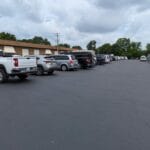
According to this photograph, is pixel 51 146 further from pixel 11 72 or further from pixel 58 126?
pixel 11 72

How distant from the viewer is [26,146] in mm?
5480

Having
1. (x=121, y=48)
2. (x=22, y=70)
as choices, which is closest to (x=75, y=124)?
(x=22, y=70)

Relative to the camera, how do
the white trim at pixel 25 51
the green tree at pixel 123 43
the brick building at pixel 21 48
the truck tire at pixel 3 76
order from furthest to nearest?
the green tree at pixel 123 43
the white trim at pixel 25 51
the brick building at pixel 21 48
the truck tire at pixel 3 76

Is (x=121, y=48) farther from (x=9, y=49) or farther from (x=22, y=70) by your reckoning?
(x=22, y=70)

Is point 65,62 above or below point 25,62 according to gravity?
below

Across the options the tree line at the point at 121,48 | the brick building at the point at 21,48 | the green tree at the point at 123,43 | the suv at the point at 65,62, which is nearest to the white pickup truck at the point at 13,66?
the suv at the point at 65,62

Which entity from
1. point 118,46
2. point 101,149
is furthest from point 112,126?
point 118,46

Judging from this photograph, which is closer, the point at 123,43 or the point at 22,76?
the point at 22,76

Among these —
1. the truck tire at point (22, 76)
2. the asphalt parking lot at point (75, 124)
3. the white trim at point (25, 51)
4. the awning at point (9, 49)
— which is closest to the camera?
the asphalt parking lot at point (75, 124)

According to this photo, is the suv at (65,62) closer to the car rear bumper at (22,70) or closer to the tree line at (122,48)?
the car rear bumper at (22,70)

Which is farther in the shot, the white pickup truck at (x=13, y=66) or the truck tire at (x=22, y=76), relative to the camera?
the truck tire at (x=22, y=76)

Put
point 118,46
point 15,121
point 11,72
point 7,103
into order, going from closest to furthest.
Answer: point 15,121 → point 7,103 → point 11,72 → point 118,46

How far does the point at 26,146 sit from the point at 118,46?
539 ft

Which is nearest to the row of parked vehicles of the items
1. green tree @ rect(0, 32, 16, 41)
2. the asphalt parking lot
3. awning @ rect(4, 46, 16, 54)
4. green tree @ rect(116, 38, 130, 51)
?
the asphalt parking lot
